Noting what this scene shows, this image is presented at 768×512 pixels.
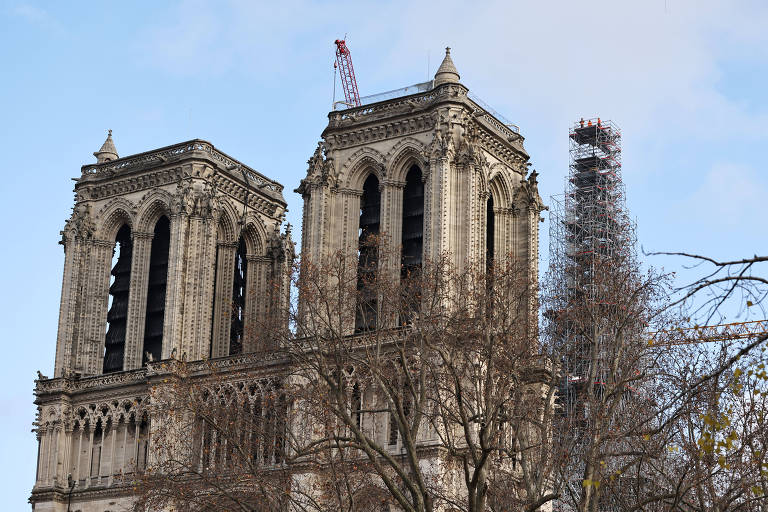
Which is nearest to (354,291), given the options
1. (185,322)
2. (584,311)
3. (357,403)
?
(584,311)

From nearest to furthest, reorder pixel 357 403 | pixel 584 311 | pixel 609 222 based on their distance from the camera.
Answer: pixel 584 311 → pixel 357 403 → pixel 609 222

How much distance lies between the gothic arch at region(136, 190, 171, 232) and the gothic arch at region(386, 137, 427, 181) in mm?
13841

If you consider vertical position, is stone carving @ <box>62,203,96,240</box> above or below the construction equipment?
above

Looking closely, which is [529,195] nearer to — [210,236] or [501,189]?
[501,189]

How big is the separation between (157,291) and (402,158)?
16.0 m

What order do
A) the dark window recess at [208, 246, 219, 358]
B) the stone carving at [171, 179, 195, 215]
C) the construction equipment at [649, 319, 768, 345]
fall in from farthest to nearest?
the dark window recess at [208, 246, 219, 358] < the stone carving at [171, 179, 195, 215] < the construction equipment at [649, 319, 768, 345]

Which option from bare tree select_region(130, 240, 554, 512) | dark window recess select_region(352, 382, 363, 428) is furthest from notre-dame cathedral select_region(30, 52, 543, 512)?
dark window recess select_region(352, 382, 363, 428)

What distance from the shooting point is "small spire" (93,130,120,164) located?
74000mm

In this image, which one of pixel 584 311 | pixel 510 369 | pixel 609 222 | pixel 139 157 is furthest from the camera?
pixel 609 222

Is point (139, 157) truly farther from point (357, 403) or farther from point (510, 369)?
point (510, 369)

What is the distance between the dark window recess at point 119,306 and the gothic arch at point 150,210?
1707 mm

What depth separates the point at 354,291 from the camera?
1715 inches

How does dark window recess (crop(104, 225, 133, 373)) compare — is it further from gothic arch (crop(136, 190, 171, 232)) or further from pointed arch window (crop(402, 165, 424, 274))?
pointed arch window (crop(402, 165, 424, 274))

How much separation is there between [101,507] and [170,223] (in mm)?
15155
